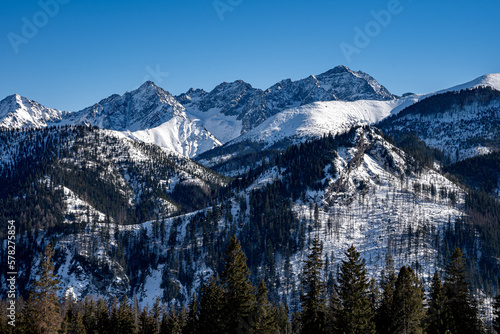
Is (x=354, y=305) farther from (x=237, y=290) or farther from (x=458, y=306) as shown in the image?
(x=458, y=306)

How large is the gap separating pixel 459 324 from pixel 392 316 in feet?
28.0

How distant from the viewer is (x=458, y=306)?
5400cm

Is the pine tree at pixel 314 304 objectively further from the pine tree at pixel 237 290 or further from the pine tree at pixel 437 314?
the pine tree at pixel 437 314

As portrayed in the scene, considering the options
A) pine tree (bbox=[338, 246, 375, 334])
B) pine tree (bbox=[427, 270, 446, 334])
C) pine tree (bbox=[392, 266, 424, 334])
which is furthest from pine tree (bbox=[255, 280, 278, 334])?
pine tree (bbox=[427, 270, 446, 334])

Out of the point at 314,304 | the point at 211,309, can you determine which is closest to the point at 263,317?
the point at 314,304

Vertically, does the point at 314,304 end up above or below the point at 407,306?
below

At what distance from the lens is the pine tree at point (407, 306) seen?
50.9 m

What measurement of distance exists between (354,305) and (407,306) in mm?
6639

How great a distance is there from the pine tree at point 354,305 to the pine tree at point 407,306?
3904 millimetres

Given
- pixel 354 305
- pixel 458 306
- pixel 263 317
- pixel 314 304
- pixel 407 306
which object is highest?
pixel 354 305

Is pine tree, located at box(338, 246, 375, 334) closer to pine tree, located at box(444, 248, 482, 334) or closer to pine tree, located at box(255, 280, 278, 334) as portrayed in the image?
pine tree, located at box(255, 280, 278, 334)

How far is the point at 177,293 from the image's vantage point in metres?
198

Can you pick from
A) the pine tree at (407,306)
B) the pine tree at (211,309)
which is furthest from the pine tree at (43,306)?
the pine tree at (407,306)

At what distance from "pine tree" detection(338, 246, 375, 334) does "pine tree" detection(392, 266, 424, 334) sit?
3.90 m
